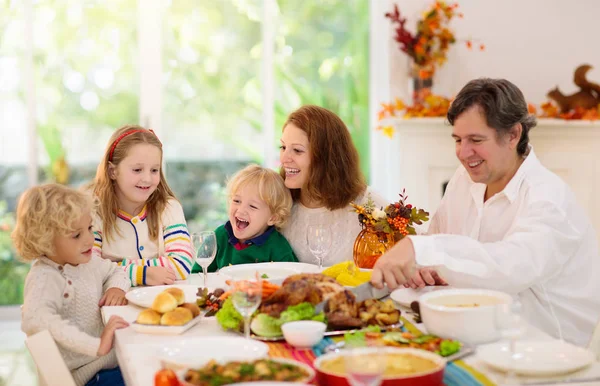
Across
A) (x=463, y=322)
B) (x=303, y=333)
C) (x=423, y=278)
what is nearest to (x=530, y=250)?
(x=423, y=278)

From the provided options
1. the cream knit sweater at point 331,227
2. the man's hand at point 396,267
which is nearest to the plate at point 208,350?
the man's hand at point 396,267

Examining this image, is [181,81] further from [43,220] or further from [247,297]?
[247,297]

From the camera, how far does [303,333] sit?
5.71ft

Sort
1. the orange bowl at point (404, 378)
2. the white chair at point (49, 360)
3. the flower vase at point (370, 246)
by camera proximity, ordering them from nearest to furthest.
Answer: the orange bowl at point (404, 378), the white chair at point (49, 360), the flower vase at point (370, 246)

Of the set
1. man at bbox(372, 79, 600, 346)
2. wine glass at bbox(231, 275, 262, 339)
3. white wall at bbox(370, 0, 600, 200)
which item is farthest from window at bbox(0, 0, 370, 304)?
wine glass at bbox(231, 275, 262, 339)

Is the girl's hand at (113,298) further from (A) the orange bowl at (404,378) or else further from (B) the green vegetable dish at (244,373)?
(A) the orange bowl at (404,378)

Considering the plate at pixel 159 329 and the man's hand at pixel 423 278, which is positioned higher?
the man's hand at pixel 423 278

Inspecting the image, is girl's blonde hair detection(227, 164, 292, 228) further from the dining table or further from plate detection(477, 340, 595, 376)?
plate detection(477, 340, 595, 376)

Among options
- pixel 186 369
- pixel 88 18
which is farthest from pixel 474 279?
pixel 88 18

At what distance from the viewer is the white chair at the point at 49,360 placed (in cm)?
188

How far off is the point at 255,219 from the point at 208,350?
4.34 feet

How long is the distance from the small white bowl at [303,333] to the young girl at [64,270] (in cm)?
66

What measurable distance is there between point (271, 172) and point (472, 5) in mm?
2919

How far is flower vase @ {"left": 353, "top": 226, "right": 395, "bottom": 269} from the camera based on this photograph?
259cm
